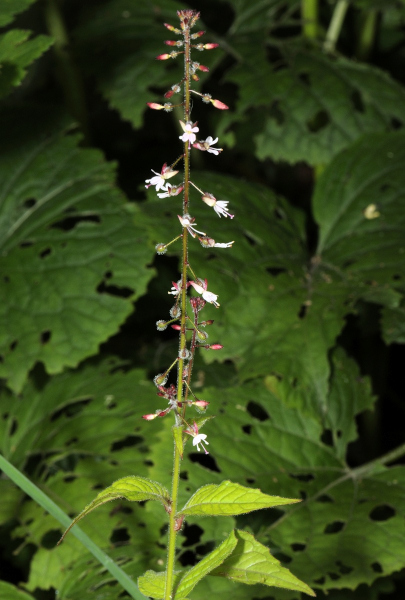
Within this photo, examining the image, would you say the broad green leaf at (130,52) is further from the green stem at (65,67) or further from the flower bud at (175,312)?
the flower bud at (175,312)

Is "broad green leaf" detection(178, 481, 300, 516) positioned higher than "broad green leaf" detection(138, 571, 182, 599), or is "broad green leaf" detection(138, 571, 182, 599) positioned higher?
"broad green leaf" detection(178, 481, 300, 516)

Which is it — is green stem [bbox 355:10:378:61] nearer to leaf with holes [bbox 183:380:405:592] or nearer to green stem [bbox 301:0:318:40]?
green stem [bbox 301:0:318:40]

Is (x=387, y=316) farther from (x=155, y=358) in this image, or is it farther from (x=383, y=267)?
(x=155, y=358)

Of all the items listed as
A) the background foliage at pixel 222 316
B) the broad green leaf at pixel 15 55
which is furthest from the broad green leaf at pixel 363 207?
the broad green leaf at pixel 15 55

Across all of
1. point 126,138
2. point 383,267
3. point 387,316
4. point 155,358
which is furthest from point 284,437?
point 126,138

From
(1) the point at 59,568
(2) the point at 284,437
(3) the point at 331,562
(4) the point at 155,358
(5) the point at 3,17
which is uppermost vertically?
(5) the point at 3,17

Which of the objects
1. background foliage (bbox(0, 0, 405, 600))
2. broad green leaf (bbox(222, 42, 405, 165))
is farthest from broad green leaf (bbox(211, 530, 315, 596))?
broad green leaf (bbox(222, 42, 405, 165))
